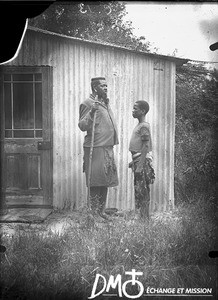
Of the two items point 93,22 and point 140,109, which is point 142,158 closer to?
point 140,109

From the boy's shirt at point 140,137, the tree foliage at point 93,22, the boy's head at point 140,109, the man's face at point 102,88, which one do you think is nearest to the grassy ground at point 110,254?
the boy's shirt at point 140,137

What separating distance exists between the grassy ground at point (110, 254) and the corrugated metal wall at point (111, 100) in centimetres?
22

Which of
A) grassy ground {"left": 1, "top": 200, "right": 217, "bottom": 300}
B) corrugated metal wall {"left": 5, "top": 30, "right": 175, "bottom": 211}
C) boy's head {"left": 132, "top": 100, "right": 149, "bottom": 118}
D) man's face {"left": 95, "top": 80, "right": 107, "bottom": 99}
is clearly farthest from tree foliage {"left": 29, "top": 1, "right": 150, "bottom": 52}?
grassy ground {"left": 1, "top": 200, "right": 217, "bottom": 300}

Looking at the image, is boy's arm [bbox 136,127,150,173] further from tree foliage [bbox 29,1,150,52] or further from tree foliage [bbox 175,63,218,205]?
tree foliage [bbox 29,1,150,52]

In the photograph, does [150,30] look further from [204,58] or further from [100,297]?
[100,297]

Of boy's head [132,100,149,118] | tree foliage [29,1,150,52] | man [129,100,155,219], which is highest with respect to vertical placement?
tree foliage [29,1,150,52]

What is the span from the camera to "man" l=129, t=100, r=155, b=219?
3049 millimetres

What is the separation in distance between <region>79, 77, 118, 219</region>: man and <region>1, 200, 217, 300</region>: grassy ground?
0.27 metres

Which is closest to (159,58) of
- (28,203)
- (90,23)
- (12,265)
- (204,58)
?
(204,58)

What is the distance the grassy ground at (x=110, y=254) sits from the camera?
2912 millimetres

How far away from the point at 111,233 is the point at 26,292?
2.98ft

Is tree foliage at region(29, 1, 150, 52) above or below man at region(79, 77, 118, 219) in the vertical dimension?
above

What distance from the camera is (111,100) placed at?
9.98 ft

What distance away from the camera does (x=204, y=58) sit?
3053 mm
